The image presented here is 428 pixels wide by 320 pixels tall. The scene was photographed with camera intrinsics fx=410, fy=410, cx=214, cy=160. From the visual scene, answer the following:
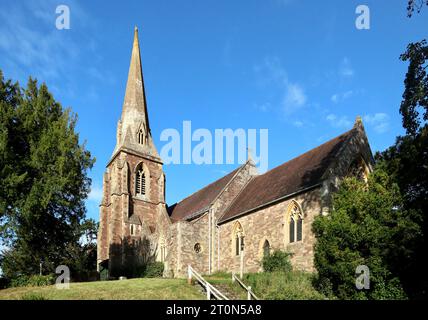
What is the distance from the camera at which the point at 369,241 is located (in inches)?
680

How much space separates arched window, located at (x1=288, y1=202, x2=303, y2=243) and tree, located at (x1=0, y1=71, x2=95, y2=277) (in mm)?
12997

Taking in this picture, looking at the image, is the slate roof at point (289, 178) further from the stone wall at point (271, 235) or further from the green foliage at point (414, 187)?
the green foliage at point (414, 187)

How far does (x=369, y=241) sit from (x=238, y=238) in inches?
551

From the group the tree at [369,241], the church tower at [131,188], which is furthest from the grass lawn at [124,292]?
the church tower at [131,188]

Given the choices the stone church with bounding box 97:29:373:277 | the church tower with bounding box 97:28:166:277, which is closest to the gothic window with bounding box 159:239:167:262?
the stone church with bounding box 97:29:373:277

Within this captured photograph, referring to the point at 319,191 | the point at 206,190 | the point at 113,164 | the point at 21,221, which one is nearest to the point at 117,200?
the point at 113,164

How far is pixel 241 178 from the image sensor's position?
117 ft

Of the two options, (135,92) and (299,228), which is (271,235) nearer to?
(299,228)

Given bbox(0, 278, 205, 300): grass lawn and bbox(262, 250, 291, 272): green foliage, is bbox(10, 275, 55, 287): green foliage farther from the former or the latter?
bbox(262, 250, 291, 272): green foliage

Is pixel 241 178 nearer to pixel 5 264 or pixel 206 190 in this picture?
pixel 206 190

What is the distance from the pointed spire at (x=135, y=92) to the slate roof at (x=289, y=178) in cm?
1481

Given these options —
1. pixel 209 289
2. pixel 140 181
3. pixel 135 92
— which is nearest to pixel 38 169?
pixel 209 289

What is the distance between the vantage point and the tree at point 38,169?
871 inches
